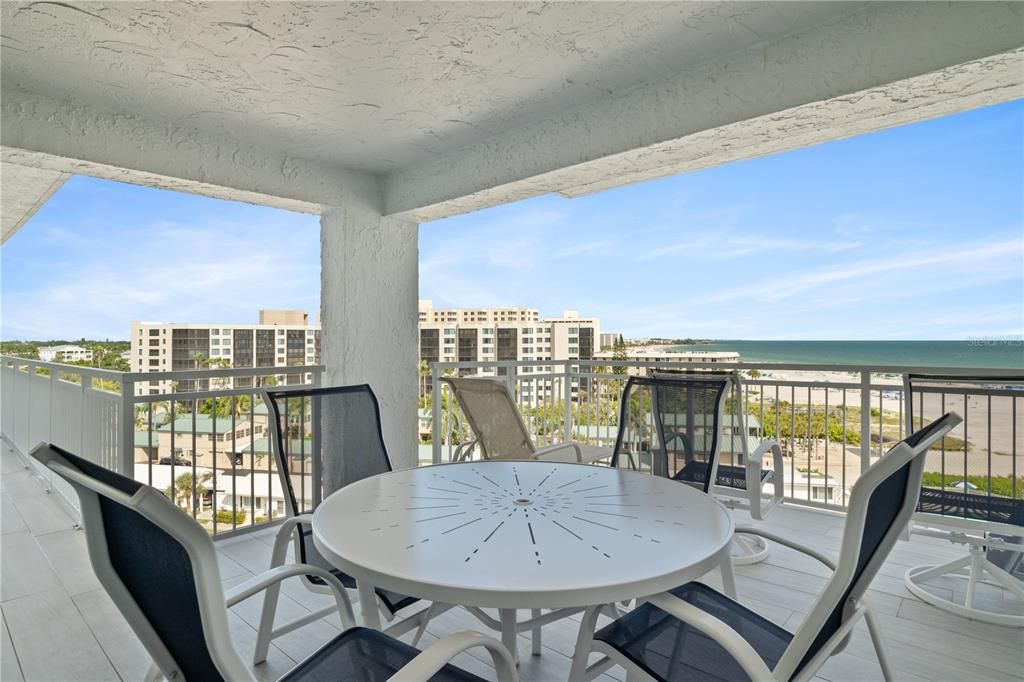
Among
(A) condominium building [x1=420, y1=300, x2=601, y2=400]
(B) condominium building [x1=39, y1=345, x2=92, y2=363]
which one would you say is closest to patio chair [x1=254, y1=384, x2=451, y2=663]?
(A) condominium building [x1=420, y1=300, x2=601, y2=400]

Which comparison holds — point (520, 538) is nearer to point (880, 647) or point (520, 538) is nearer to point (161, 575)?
point (161, 575)

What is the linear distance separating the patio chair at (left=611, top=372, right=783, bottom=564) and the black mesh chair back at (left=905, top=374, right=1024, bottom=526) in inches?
27.7

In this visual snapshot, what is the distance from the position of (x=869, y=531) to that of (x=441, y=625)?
5.98 feet

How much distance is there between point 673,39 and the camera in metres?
2.33

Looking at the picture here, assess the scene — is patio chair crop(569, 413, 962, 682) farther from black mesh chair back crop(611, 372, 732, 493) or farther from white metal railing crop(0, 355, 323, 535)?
white metal railing crop(0, 355, 323, 535)

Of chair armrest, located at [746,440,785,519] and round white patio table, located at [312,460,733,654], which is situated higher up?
round white patio table, located at [312,460,733,654]

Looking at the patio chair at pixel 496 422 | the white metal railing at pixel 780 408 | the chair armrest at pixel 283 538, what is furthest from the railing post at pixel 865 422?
the chair armrest at pixel 283 538

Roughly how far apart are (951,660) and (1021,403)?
1244 mm

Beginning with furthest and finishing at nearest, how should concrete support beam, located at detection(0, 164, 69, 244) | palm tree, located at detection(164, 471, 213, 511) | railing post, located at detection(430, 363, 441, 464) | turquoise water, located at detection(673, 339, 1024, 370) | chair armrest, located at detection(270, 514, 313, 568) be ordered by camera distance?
turquoise water, located at detection(673, 339, 1024, 370), railing post, located at detection(430, 363, 441, 464), concrete support beam, located at detection(0, 164, 69, 244), palm tree, located at detection(164, 471, 213, 511), chair armrest, located at detection(270, 514, 313, 568)

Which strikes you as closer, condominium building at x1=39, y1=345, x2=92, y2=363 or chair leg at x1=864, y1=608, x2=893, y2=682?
chair leg at x1=864, y1=608, x2=893, y2=682

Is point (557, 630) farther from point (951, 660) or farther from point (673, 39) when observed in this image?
point (673, 39)

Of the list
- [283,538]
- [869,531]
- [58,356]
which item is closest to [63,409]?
[58,356]

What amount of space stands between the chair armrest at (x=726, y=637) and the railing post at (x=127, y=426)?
315 cm

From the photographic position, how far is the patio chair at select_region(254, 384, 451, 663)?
196 centimetres
